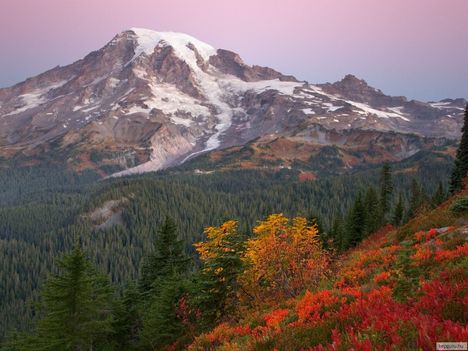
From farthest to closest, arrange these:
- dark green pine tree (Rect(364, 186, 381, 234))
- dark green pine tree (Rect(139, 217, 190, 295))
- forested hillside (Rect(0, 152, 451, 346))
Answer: forested hillside (Rect(0, 152, 451, 346)) < dark green pine tree (Rect(364, 186, 381, 234)) < dark green pine tree (Rect(139, 217, 190, 295))

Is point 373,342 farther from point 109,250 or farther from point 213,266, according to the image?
point 109,250

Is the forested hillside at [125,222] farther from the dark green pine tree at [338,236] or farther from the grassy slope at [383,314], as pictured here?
the grassy slope at [383,314]

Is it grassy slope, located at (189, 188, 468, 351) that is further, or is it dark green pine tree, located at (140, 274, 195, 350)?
dark green pine tree, located at (140, 274, 195, 350)

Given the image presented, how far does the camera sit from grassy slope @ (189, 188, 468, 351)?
22.9ft

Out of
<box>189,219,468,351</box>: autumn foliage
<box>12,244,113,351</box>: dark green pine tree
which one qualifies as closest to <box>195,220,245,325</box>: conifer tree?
<box>189,219,468,351</box>: autumn foliage

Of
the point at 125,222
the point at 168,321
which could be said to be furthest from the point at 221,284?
the point at 125,222

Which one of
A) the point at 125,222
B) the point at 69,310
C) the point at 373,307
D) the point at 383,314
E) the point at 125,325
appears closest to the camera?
the point at 383,314

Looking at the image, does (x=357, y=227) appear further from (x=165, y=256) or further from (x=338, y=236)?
(x=165, y=256)

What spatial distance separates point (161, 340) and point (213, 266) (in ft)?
31.2

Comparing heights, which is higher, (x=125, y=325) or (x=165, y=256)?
(x=165, y=256)

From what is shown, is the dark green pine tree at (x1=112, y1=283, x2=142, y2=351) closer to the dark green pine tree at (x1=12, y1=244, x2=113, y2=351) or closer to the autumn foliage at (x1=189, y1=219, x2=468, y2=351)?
the dark green pine tree at (x1=12, y1=244, x2=113, y2=351)

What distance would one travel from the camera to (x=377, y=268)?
16.8 meters

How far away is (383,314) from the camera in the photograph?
8.93 m

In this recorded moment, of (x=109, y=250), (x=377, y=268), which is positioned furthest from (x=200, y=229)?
(x=377, y=268)
